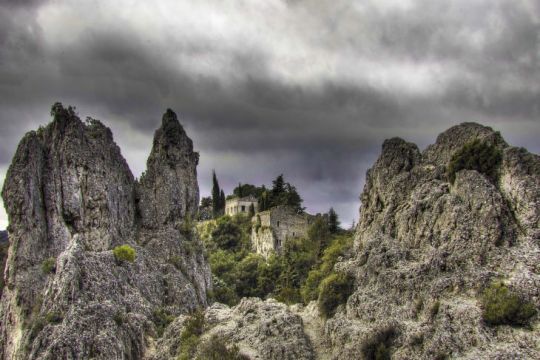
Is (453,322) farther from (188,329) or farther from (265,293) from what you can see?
(265,293)

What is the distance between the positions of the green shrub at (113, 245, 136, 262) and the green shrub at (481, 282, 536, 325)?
4119cm

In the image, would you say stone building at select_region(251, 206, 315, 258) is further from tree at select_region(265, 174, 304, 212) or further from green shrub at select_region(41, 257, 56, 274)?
green shrub at select_region(41, 257, 56, 274)

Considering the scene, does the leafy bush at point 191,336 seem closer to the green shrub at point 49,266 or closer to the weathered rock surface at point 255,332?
the weathered rock surface at point 255,332

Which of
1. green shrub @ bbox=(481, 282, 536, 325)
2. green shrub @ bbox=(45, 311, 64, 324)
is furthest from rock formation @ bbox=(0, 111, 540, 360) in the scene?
green shrub @ bbox=(481, 282, 536, 325)

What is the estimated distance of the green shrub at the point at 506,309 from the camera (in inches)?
1406

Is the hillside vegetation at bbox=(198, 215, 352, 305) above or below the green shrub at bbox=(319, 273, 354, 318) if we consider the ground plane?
above

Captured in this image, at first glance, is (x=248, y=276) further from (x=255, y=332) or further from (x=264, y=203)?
(x=255, y=332)

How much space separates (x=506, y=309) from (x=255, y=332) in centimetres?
2266

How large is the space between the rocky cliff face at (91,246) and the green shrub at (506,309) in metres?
32.6

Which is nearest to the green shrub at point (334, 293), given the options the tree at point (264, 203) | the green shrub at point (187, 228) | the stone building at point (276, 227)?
the green shrub at point (187, 228)

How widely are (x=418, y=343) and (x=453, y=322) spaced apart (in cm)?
310

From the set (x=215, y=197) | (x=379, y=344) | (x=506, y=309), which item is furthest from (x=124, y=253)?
(x=215, y=197)

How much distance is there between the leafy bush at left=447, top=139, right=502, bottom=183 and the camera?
151ft

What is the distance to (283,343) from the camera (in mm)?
47781
